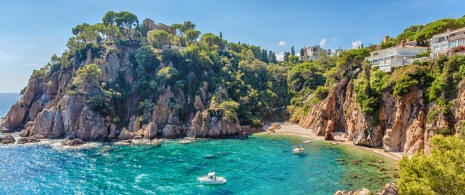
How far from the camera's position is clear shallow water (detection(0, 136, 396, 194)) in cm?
3847

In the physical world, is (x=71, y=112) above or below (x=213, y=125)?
above

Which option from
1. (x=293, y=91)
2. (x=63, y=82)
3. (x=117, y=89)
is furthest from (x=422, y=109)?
(x=63, y=82)

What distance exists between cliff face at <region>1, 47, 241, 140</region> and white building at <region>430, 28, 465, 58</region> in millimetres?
48105

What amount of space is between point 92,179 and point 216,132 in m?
36.4

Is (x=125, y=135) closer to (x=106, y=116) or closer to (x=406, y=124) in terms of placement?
(x=106, y=116)

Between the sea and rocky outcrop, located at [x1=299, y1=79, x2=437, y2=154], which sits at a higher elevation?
rocky outcrop, located at [x1=299, y1=79, x2=437, y2=154]

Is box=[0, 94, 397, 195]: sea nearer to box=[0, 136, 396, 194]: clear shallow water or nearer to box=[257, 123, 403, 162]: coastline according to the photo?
box=[0, 136, 396, 194]: clear shallow water

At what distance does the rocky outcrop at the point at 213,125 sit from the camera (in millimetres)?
75188

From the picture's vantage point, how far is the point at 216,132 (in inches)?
2958

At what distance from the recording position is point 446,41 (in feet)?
182

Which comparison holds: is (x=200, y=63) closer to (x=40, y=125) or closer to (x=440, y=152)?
(x=40, y=125)

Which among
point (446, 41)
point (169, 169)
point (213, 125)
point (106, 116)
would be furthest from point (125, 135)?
point (446, 41)

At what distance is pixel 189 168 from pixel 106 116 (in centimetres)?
4061

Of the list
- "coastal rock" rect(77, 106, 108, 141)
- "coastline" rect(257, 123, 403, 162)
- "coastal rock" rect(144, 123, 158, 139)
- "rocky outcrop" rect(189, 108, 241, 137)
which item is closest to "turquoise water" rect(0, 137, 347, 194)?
"coastline" rect(257, 123, 403, 162)
